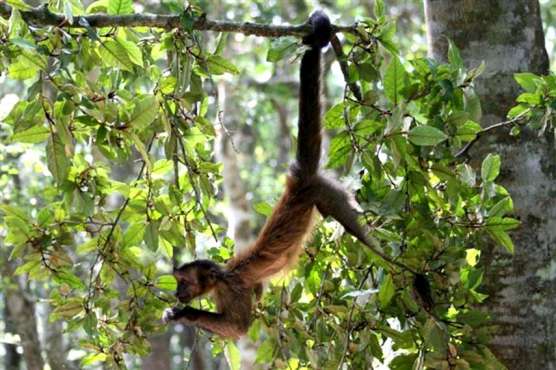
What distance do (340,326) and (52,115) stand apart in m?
1.52

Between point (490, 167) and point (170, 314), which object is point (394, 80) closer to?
point (490, 167)

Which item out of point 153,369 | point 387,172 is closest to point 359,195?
point 387,172

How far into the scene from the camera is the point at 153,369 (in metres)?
10.8

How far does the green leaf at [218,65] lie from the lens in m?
3.66

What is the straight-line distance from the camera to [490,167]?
3.22 metres

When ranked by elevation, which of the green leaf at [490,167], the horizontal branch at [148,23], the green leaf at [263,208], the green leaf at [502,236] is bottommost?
the green leaf at [502,236]

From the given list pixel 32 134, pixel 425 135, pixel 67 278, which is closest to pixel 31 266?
pixel 67 278

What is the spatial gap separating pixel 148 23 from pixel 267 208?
1191mm

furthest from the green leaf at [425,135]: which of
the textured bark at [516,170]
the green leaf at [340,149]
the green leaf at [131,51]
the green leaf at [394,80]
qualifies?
the green leaf at [131,51]

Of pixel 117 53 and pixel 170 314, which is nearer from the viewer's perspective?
pixel 117 53

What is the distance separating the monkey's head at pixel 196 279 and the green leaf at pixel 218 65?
4.13ft

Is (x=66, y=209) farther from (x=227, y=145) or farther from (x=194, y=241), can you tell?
(x=227, y=145)

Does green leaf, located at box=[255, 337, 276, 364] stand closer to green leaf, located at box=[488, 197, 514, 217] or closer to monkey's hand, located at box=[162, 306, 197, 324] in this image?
monkey's hand, located at box=[162, 306, 197, 324]

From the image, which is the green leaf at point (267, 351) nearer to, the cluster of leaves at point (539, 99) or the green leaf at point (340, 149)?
the green leaf at point (340, 149)
